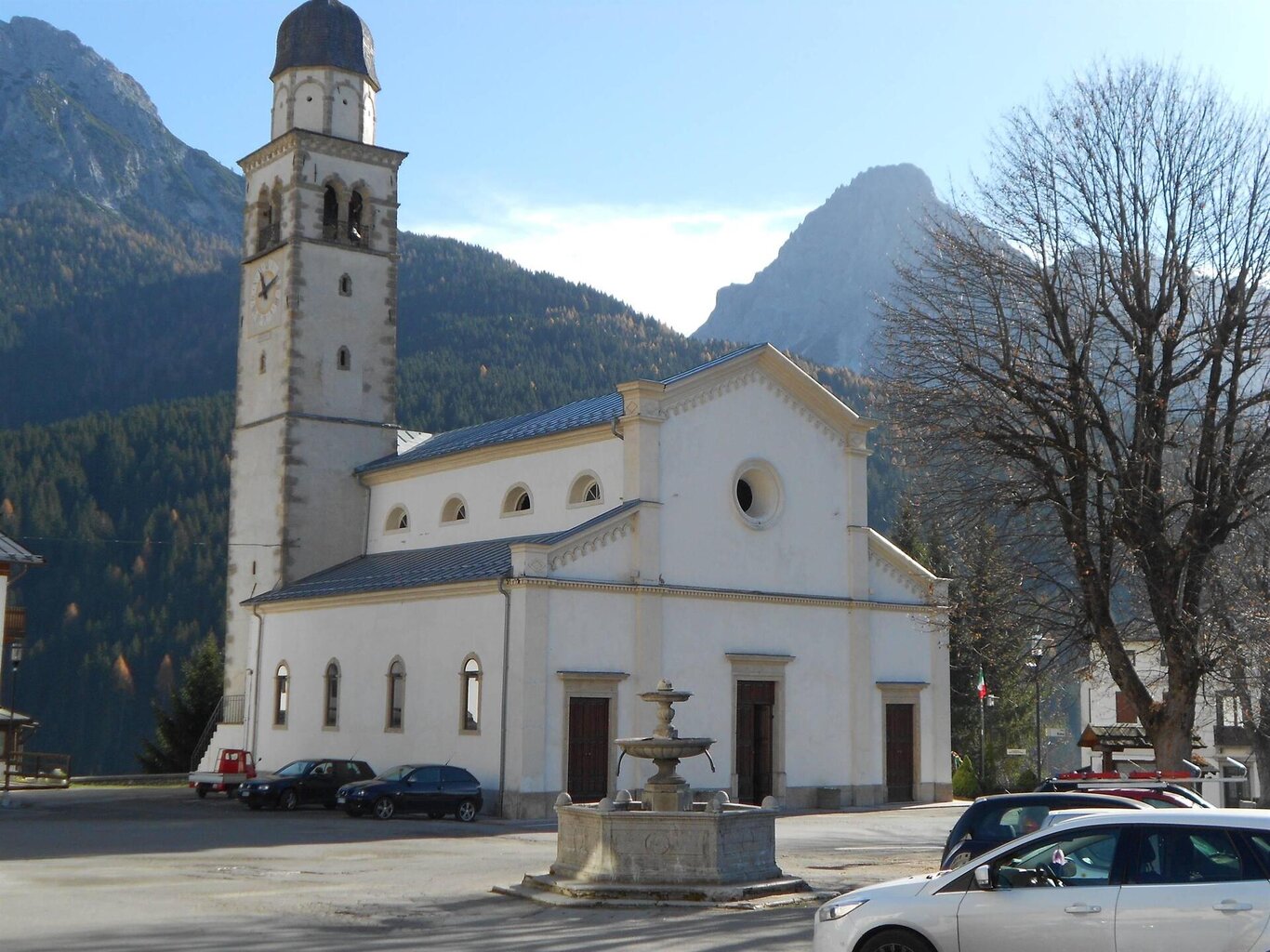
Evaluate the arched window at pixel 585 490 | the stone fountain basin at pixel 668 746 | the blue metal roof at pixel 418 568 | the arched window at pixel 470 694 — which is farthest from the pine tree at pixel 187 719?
the stone fountain basin at pixel 668 746

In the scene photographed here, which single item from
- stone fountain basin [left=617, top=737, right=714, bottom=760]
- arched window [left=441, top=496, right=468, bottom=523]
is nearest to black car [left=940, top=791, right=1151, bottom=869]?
stone fountain basin [left=617, top=737, right=714, bottom=760]

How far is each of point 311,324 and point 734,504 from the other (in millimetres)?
14491

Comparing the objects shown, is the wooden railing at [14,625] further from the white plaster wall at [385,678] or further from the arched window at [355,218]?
the arched window at [355,218]

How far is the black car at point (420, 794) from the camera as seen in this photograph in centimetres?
2844

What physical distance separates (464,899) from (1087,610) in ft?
40.6

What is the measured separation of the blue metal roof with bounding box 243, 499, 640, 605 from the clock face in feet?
25.4

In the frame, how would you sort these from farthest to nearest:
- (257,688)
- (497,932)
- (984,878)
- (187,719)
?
(187,719), (257,688), (497,932), (984,878)

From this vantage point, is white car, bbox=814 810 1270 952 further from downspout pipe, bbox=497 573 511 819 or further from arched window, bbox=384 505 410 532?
arched window, bbox=384 505 410 532

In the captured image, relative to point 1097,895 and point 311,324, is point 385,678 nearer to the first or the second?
point 311,324

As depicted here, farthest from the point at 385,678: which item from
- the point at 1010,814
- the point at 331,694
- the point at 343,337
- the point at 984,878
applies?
the point at 984,878

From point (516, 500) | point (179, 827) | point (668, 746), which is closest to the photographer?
point (668, 746)

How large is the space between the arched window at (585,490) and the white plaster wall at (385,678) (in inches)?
150

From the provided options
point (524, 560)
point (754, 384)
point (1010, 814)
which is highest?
point (754, 384)

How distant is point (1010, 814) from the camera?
589 inches
